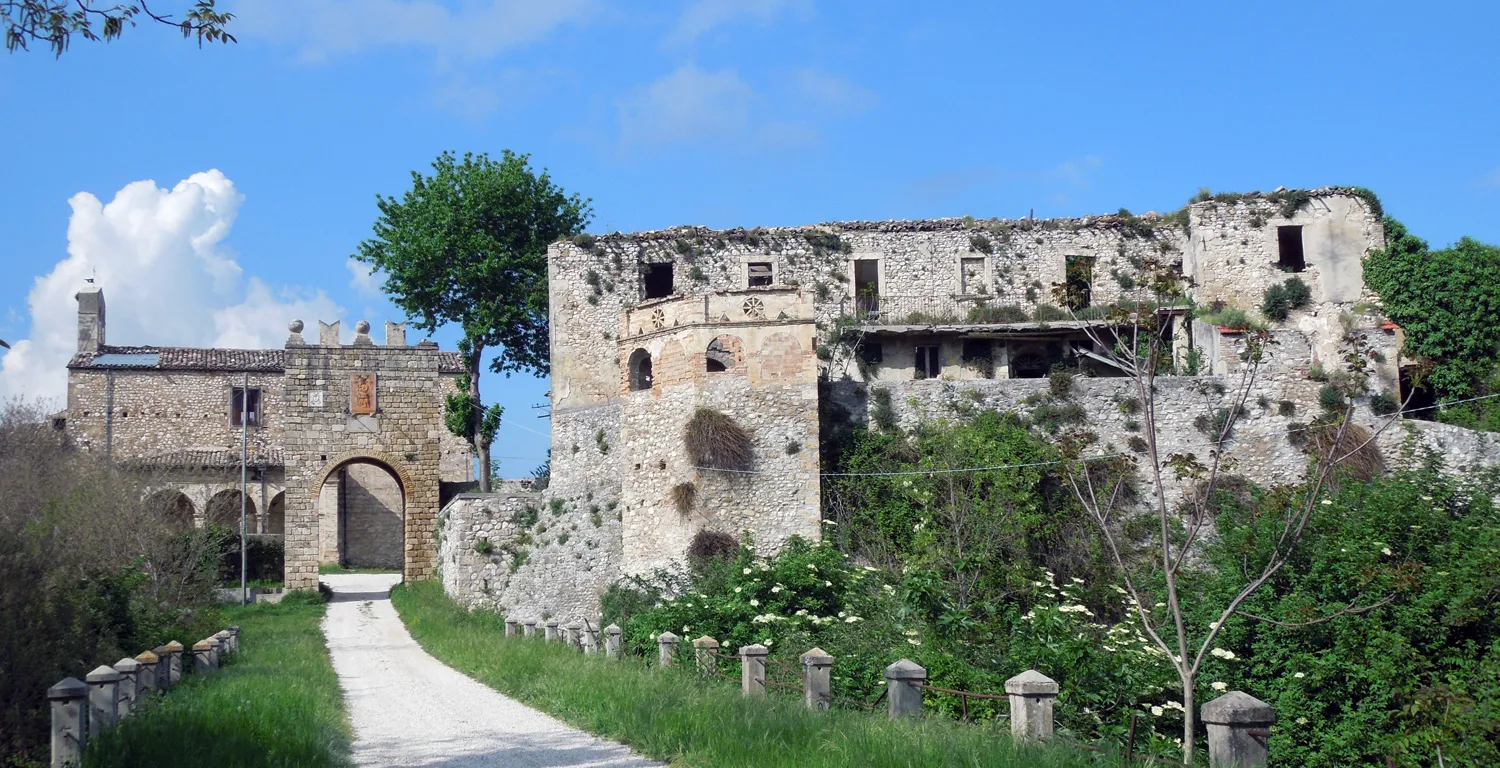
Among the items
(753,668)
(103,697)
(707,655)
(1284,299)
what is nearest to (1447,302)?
(1284,299)

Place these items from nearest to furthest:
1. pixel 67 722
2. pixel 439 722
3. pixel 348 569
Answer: pixel 67 722 → pixel 439 722 → pixel 348 569

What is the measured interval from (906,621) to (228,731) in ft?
31.8

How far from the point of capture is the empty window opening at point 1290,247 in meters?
35.4

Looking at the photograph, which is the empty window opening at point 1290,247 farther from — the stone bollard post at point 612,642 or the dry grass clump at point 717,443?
the stone bollard post at point 612,642

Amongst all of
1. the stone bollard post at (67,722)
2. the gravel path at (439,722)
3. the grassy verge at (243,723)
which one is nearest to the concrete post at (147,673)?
the grassy verge at (243,723)

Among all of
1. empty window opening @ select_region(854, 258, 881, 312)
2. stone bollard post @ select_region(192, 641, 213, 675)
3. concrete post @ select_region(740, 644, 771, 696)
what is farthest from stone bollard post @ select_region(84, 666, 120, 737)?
empty window opening @ select_region(854, 258, 881, 312)

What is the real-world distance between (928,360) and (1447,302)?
1280 cm

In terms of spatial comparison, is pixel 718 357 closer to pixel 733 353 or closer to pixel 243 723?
pixel 733 353

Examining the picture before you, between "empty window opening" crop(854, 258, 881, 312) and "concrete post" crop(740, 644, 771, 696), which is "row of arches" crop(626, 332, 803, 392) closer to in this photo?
"empty window opening" crop(854, 258, 881, 312)

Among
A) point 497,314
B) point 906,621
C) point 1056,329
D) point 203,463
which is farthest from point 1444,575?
point 203,463

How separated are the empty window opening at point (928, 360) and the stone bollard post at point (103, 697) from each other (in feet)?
82.7

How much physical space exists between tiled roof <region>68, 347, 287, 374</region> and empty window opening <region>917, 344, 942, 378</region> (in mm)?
26529

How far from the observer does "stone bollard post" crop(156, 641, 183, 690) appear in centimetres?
1733

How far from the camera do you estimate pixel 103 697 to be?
1265 cm
